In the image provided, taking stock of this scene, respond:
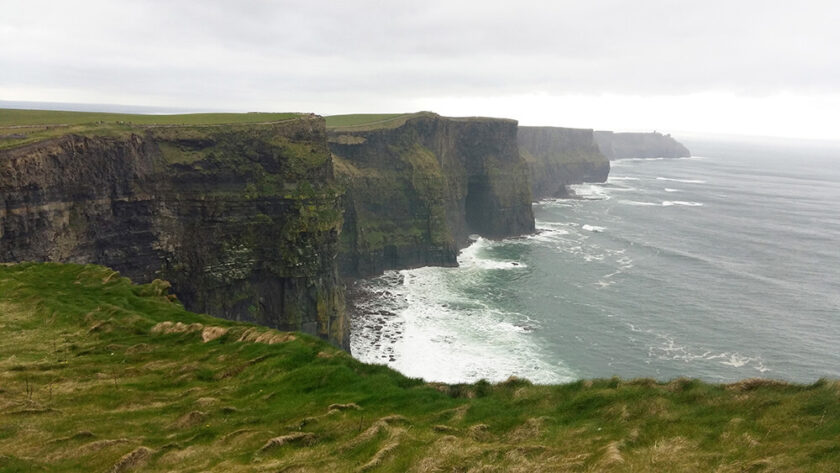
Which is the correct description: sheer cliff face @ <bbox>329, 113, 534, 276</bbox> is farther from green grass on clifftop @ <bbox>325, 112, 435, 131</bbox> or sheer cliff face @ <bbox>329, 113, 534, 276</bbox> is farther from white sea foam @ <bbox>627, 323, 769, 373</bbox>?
white sea foam @ <bbox>627, 323, 769, 373</bbox>

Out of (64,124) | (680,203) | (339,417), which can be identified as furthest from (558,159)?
(339,417)

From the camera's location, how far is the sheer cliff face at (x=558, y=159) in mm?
160762

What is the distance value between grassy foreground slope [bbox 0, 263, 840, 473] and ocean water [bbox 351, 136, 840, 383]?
3073 centimetres

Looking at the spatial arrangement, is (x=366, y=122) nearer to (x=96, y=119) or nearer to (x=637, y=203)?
(x=96, y=119)

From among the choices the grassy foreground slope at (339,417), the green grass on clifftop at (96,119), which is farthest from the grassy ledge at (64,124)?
the grassy foreground slope at (339,417)

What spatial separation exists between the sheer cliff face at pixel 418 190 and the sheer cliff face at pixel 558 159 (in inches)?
1888

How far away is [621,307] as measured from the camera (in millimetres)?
65938

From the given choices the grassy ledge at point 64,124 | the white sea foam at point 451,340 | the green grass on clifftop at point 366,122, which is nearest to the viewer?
the grassy ledge at point 64,124

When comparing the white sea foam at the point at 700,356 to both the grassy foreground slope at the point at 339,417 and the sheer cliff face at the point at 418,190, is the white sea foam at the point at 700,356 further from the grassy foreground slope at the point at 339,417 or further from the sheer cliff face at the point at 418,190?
the grassy foreground slope at the point at 339,417

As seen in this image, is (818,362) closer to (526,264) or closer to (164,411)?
(526,264)

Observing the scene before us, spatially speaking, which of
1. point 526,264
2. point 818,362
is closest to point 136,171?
point 526,264

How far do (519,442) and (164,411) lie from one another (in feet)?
39.4

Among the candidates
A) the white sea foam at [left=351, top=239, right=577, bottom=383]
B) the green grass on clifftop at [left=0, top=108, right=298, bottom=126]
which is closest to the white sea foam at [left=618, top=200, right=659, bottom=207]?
the white sea foam at [left=351, top=239, right=577, bottom=383]

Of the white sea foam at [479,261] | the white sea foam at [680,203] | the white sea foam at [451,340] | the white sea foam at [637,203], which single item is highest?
the white sea foam at [680,203]
